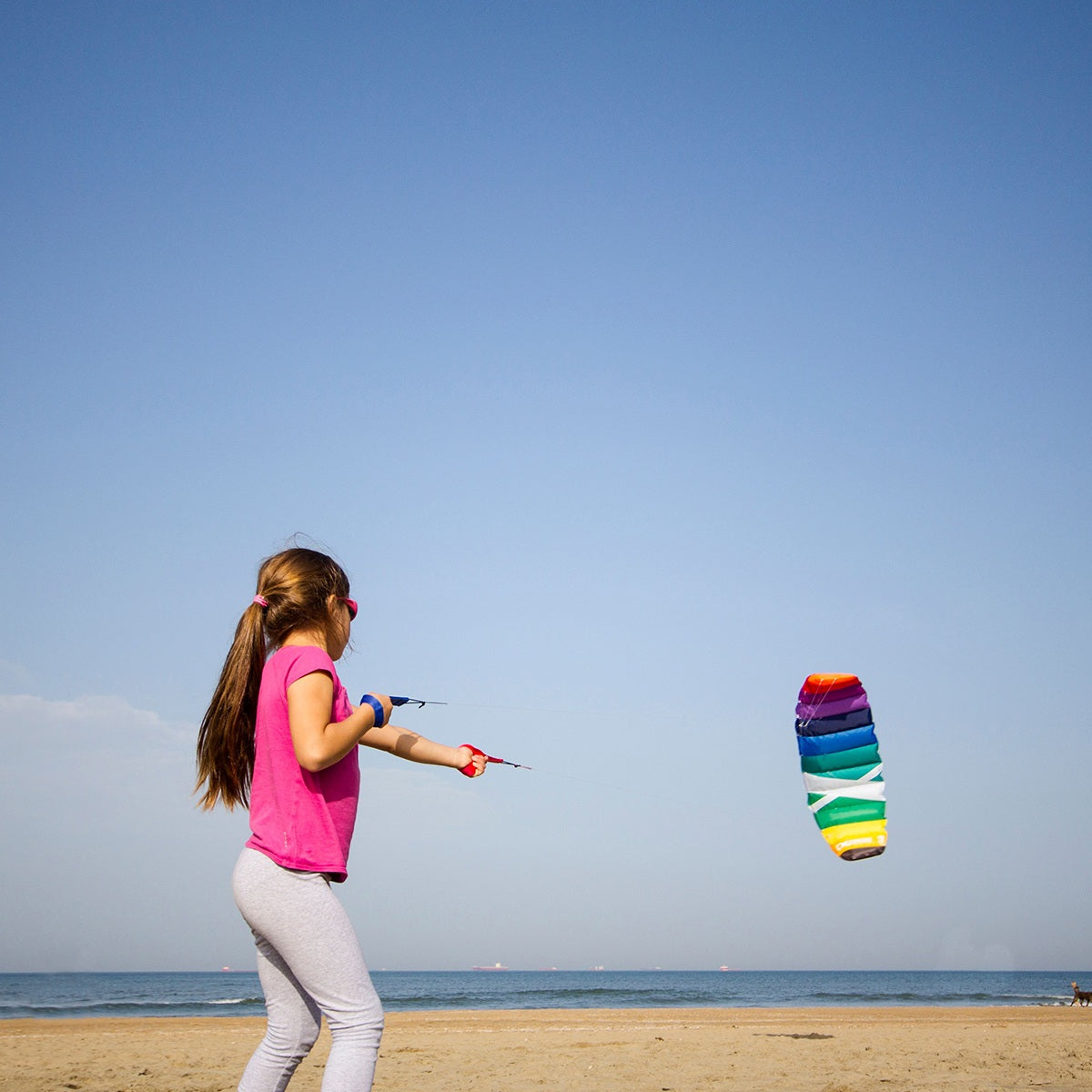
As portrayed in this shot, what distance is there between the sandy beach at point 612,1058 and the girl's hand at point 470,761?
4439mm

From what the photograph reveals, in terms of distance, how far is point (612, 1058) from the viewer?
7.68 meters

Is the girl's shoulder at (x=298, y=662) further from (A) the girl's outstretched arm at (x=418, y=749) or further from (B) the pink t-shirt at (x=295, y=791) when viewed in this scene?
(A) the girl's outstretched arm at (x=418, y=749)

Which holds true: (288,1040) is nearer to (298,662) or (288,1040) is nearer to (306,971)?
(306,971)

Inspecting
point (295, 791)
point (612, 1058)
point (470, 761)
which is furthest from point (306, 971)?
point (612, 1058)

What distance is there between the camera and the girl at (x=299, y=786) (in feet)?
7.32

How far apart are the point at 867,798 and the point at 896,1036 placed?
4.66 m

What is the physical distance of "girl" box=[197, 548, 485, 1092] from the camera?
87.9 inches

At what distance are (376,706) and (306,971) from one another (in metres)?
0.61

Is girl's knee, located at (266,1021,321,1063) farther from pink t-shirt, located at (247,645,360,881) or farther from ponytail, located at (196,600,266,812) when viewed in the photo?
ponytail, located at (196,600,266,812)

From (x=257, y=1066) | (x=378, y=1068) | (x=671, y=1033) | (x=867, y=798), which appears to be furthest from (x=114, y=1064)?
(x=257, y=1066)

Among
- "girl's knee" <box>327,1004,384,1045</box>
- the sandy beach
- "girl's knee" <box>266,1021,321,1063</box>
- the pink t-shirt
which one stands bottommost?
the sandy beach

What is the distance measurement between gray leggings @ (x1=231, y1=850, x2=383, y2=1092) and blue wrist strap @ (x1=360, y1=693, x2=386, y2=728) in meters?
0.38

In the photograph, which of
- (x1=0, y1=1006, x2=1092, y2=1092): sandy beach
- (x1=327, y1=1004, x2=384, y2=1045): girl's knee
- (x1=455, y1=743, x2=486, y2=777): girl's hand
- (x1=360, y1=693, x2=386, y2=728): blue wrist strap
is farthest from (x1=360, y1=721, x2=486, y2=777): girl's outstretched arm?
(x1=0, y1=1006, x2=1092, y2=1092): sandy beach

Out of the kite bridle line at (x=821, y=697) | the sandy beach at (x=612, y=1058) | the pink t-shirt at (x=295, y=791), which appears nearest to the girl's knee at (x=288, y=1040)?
the pink t-shirt at (x=295, y=791)
